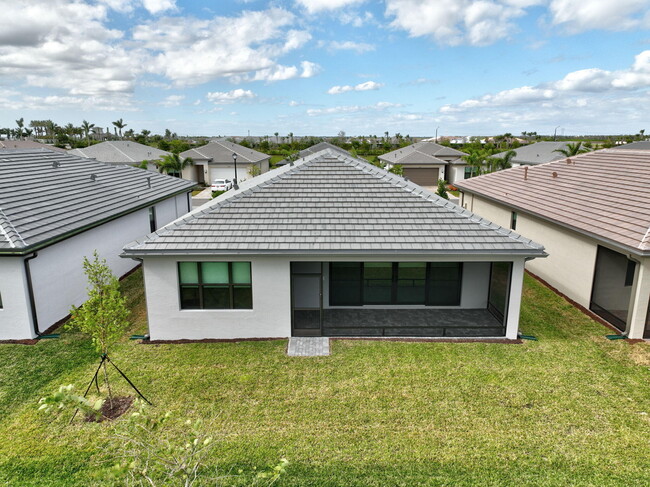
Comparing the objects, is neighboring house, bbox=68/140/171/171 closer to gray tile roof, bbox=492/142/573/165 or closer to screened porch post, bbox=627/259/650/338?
gray tile roof, bbox=492/142/573/165

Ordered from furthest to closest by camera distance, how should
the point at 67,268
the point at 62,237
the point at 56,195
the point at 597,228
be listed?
the point at 56,195 < the point at 67,268 < the point at 597,228 < the point at 62,237

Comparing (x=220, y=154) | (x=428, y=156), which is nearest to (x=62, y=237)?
(x=220, y=154)

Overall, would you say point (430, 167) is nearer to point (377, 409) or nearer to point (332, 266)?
point (332, 266)

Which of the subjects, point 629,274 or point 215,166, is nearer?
point 629,274

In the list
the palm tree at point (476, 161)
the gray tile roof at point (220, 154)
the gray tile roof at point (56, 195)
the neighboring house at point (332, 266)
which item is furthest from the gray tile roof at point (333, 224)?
the gray tile roof at point (220, 154)

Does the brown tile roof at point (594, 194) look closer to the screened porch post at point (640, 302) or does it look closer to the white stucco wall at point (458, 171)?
the screened porch post at point (640, 302)
